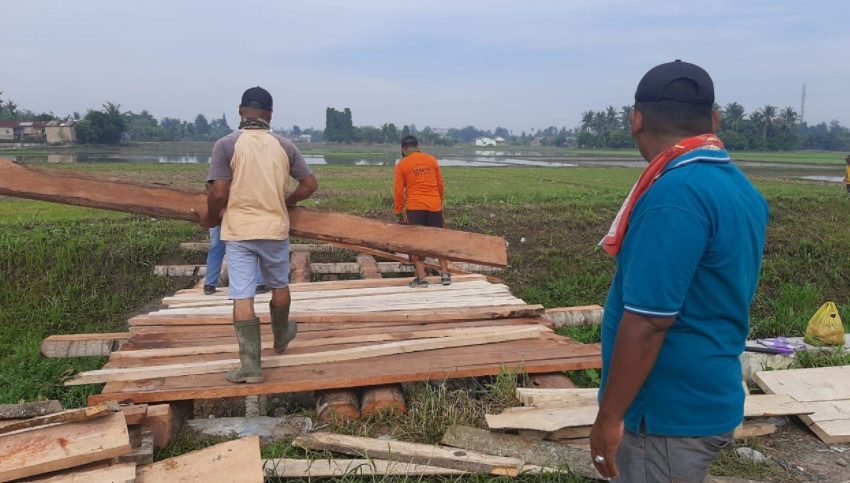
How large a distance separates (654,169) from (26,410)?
10.6 feet

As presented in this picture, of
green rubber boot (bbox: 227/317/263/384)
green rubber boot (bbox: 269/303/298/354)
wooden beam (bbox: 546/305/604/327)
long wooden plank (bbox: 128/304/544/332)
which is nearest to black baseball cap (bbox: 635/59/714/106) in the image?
green rubber boot (bbox: 227/317/263/384)

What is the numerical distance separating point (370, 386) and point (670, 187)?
8.75ft

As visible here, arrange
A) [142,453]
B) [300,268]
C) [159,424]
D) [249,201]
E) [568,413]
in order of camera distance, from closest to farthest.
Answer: [142,453] < [159,424] < [568,413] < [249,201] < [300,268]

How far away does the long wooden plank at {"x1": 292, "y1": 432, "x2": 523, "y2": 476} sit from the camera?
3125mm

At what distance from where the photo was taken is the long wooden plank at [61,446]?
264 cm

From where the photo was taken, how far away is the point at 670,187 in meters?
1.66

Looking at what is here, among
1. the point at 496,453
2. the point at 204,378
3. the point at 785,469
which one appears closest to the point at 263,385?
the point at 204,378

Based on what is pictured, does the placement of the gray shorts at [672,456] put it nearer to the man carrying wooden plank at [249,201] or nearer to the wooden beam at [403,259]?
the man carrying wooden plank at [249,201]

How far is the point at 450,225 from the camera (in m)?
9.95

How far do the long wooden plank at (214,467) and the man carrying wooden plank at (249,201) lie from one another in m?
0.72

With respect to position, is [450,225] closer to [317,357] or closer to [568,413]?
[317,357]

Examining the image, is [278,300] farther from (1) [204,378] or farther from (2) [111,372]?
(2) [111,372]

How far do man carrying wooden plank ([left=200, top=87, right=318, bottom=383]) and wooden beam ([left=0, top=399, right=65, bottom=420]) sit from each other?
92cm

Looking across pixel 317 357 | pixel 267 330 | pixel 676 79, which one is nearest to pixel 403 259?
pixel 267 330
